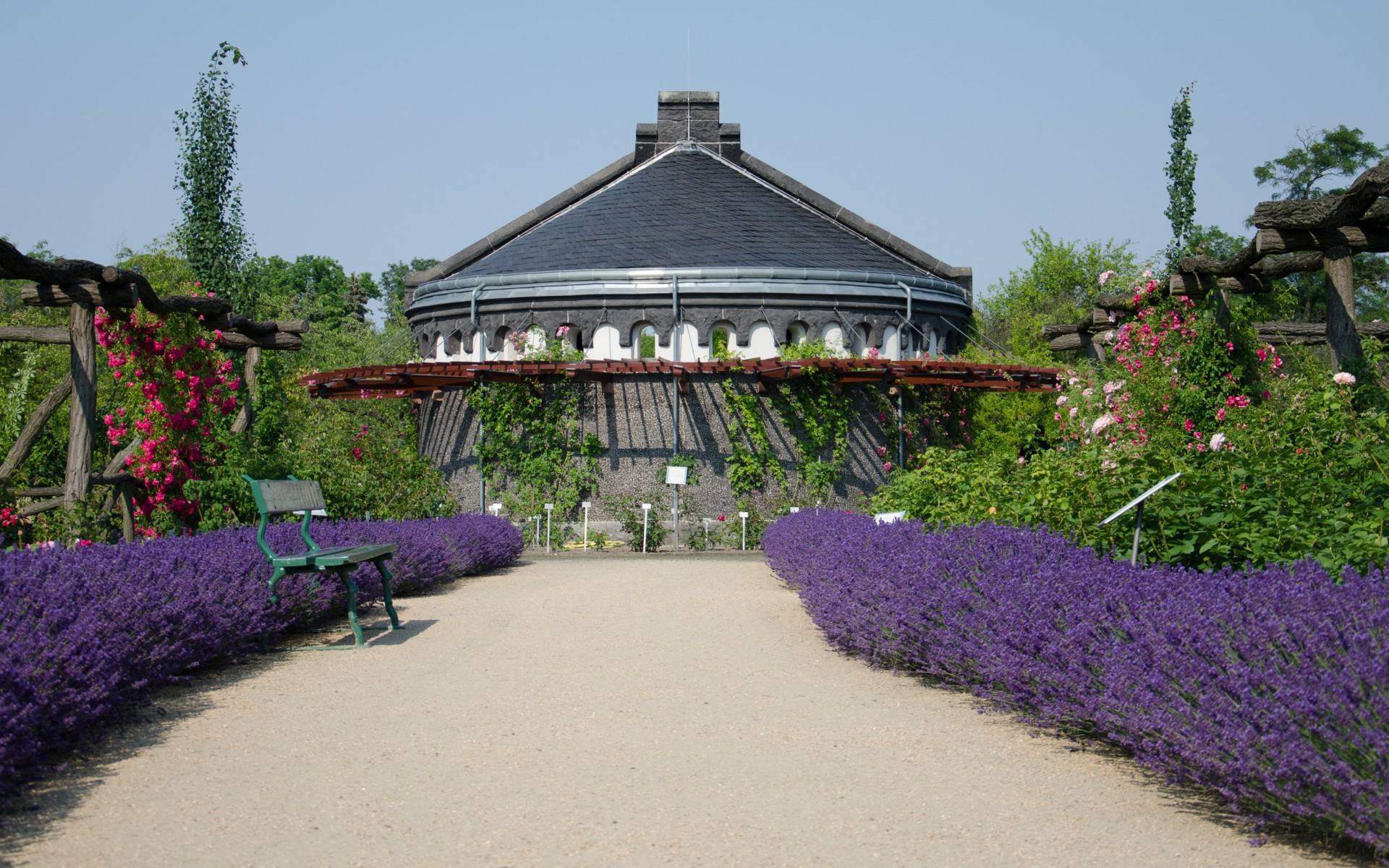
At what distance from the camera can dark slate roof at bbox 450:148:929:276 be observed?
25406mm

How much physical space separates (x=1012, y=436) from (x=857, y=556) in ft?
72.1

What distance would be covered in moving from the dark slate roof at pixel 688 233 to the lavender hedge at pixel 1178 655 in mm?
16857

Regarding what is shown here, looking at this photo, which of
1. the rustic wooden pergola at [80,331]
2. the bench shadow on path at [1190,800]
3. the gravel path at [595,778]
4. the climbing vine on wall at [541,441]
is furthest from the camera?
the climbing vine on wall at [541,441]

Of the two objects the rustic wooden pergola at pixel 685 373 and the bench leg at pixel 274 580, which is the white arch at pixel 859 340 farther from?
the bench leg at pixel 274 580

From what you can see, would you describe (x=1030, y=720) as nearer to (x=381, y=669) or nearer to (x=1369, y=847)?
(x=1369, y=847)

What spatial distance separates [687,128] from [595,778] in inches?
1088

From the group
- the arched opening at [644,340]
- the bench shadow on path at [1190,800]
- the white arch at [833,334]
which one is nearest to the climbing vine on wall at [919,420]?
the white arch at [833,334]

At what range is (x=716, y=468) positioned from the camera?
2317 centimetres

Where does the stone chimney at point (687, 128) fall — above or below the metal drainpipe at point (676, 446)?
above

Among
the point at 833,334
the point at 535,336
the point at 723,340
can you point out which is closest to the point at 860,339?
the point at 833,334

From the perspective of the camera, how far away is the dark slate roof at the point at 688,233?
83.4 feet

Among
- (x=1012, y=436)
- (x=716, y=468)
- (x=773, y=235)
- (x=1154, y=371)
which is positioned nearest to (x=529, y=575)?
(x=716, y=468)

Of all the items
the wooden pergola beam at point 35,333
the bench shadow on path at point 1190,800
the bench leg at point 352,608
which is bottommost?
the bench shadow on path at point 1190,800

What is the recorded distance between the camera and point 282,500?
10.7 metres
